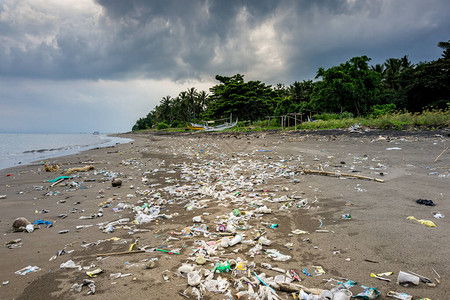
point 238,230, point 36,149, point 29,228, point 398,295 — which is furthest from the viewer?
point 36,149

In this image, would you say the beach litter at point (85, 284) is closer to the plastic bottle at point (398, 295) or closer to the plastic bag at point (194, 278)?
the plastic bag at point (194, 278)

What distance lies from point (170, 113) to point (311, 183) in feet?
249

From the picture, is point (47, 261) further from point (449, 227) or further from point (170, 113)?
point (170, 113)

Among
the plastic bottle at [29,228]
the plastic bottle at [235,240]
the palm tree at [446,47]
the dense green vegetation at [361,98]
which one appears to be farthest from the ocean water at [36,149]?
the palm tree at [446,47]

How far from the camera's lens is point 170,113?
7688 centimetres

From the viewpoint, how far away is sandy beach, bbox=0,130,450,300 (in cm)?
222

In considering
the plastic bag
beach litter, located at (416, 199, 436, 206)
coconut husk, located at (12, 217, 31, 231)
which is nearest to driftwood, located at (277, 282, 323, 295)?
the plastic bag

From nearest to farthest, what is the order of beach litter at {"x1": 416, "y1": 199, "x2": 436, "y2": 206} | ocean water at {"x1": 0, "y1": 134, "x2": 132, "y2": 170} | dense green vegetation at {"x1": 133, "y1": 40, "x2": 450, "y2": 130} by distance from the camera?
beach litter at {"x1": 416, "y1": 199, "x2": 436, "y2": 206}
ocean water at {"x1": 0, "y1": 134, "x2": 132, "y2": 170}
dense green vegetation at {"x1": 133, "y1": 40, "x2": 450, "y2": 130}

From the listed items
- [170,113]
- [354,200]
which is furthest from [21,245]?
[170,113]

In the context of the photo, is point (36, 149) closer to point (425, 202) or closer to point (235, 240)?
point (235, 240)

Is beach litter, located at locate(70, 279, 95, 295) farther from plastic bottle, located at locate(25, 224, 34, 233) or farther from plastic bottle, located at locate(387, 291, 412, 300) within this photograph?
plastic bottle, located at locate(387, 291, 412, 300)

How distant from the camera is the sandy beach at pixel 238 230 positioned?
2.22m

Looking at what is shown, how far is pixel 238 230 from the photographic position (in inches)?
135

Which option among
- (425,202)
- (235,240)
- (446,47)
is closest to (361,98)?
(446,47)
